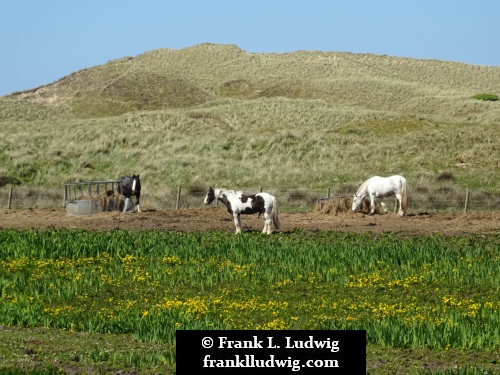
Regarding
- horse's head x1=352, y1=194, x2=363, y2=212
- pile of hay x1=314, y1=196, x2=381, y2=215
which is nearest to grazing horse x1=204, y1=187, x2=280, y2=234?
pile of hay x1=314, y1=196, x2=381, y2=215

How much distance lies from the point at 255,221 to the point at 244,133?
121ft

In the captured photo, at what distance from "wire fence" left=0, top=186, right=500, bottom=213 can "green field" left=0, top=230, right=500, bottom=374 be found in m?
13.1

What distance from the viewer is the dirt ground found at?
34875 millimetres

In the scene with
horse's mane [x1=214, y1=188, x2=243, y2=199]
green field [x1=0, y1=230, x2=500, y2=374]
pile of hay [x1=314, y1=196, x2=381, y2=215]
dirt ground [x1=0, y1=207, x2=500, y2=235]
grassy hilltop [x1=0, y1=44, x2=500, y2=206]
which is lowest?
green field [x1=0, y1=230, x2=500, y2=374]

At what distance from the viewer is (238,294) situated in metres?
20.4

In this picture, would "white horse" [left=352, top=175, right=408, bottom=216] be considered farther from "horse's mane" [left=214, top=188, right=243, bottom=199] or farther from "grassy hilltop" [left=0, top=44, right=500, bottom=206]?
"grassy hilltop" [left=0, top=44, right=500, bottom=206]

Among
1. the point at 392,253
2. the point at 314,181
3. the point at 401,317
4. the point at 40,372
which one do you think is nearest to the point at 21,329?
the point at 40,372

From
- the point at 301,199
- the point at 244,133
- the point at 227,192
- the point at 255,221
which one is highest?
the point at 244,133

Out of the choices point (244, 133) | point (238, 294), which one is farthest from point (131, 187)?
point (244, 133)

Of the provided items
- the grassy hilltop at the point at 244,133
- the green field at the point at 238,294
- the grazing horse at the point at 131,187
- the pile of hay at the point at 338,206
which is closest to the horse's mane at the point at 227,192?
the green field at the point at 238,294

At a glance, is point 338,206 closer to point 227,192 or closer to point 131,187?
point 131,187

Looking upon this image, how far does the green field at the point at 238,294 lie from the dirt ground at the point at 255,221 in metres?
2.88

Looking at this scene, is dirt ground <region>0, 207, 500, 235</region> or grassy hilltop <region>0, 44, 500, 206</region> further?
grassy hilltop <region>0, 44, 500, 206</region>

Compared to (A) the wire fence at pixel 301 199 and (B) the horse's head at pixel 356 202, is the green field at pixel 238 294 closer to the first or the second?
(B) the horse's head at pixel 356 202
